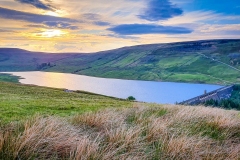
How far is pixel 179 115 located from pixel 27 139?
264 inches

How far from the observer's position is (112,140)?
21.5ft

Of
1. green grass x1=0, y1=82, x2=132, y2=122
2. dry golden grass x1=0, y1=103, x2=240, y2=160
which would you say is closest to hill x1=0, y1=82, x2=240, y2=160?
dry golden grass x1=0, y1=103, x2=240, y2=160

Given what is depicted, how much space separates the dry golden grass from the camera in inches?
203

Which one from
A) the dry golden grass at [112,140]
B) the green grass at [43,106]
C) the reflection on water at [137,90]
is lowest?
the reflection on water at [137,90]

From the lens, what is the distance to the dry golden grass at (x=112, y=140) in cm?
516

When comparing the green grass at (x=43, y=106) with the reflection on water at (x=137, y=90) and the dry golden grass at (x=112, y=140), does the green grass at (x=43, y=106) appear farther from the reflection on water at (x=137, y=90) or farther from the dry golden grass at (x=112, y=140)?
the reflection on water at (x=137, y=90)

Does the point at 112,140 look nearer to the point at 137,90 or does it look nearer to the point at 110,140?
the point at 110,140

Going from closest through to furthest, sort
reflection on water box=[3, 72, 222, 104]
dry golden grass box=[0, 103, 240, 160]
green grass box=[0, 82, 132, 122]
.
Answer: dry golden grass box=[0, 103, 240, 160], green grass box=[0, 82, 132, 122], reflection on water box=[3, 72, 222, 104]

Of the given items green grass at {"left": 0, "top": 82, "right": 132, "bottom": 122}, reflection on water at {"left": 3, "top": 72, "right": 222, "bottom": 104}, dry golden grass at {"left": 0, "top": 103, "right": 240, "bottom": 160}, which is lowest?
reflection on water at {"left": 3, "top": 72, "right": 222, "bottom": 104}

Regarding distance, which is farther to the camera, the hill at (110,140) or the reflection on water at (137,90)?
the reflection on water at (137,90)

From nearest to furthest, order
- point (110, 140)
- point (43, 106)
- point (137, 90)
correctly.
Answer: point (110, 140) → point (43, 106) → point (137, 90)

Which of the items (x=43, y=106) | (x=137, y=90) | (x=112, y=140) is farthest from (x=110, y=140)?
(x=137, y=90)

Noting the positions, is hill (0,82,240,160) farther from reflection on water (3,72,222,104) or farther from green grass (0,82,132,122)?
reflection on water (3,72,222,104)

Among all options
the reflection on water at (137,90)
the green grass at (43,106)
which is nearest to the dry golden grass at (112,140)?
the green grass at (43,106)
